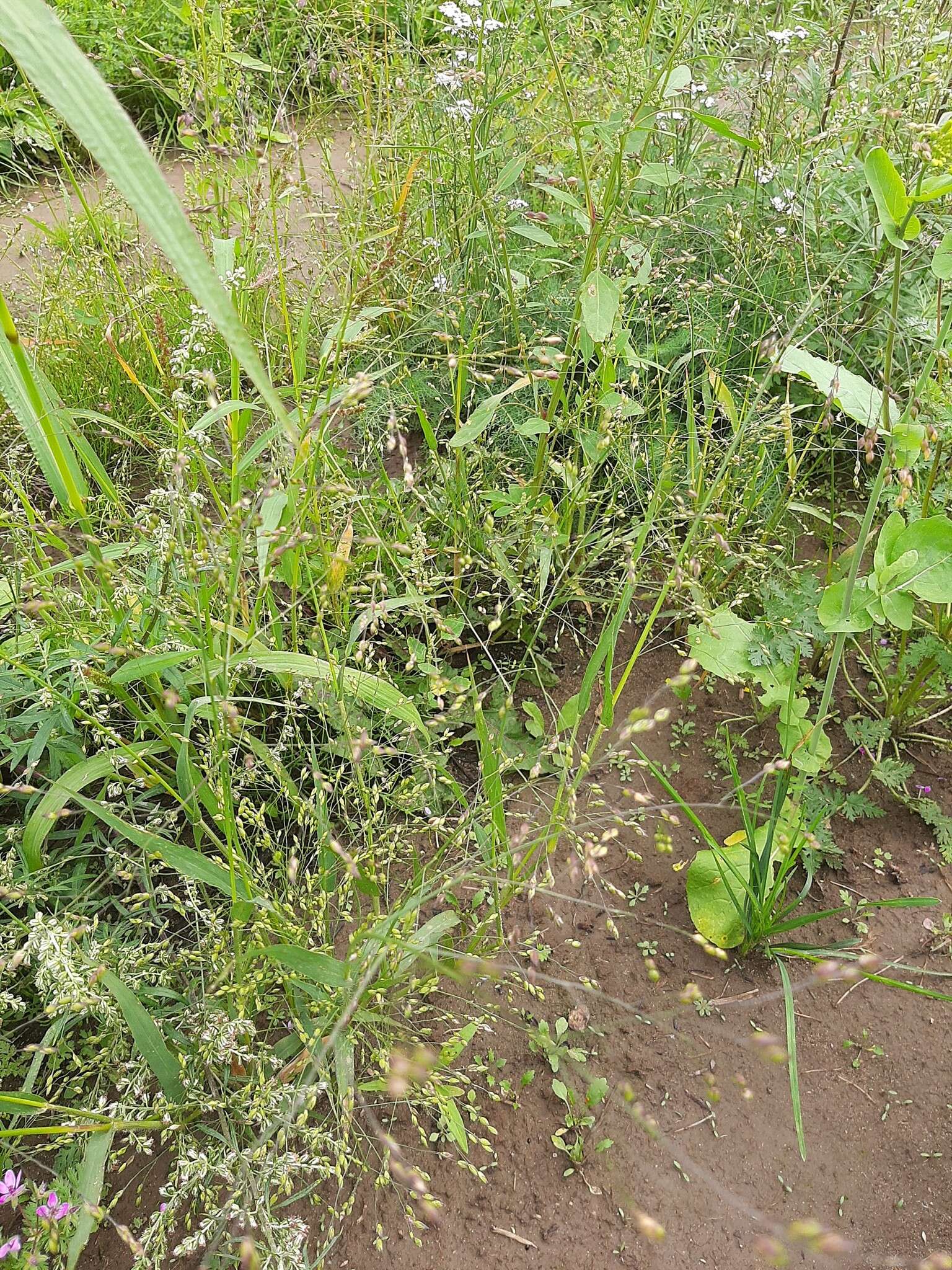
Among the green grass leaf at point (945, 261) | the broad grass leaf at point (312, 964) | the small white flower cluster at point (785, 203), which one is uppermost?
the green grass leaf at point (945, 261)

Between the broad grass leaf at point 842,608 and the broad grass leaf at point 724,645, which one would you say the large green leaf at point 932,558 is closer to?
the broad grass leaf at point 842,608

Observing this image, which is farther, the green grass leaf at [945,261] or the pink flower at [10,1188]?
the green grass leaf at [945,261]

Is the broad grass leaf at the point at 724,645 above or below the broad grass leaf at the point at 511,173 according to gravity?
below

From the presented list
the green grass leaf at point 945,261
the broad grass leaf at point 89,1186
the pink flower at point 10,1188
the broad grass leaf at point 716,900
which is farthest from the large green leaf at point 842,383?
the pink flower at point 10,1188

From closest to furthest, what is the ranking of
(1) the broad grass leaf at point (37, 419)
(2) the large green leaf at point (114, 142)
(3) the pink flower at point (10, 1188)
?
(2) the large green leaf at point (114, 142) < (1) the broad grass leaf at point (37, 419) < (3) the pink flower at point (10, 1188)

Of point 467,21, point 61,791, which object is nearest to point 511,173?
point 467,21

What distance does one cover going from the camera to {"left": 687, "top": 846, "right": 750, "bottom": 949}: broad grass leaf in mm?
1433

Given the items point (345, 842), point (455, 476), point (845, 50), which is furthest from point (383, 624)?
point (845, 50)

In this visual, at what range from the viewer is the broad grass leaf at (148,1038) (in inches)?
43.4

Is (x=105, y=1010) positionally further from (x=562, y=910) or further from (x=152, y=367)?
(x=152, y=367)

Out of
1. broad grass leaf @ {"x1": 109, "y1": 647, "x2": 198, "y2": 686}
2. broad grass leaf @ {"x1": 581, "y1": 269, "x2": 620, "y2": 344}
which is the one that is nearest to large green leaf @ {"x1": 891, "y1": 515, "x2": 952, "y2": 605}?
broad grass leaf @ {"x1": 581, "y1": 269, "x2": 620, "y2": 344}

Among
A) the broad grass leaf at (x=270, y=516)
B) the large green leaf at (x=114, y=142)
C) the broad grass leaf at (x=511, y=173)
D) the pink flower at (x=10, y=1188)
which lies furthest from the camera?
the broad grass leaf at (x=511, y=173)

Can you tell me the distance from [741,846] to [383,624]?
2.58ft

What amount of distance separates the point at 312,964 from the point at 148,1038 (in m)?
0.28
